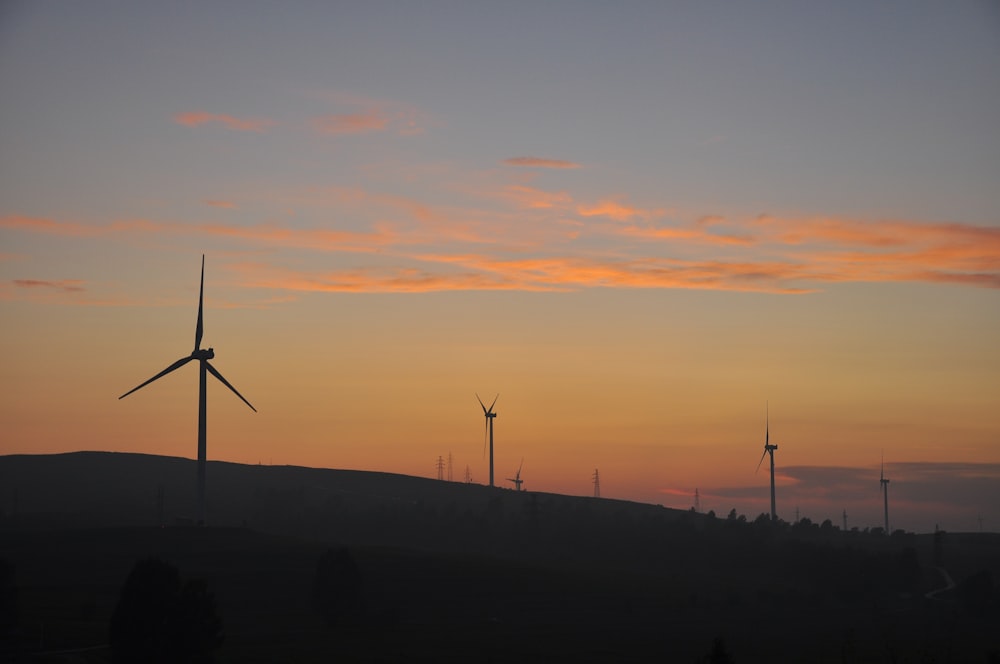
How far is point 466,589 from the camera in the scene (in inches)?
7269

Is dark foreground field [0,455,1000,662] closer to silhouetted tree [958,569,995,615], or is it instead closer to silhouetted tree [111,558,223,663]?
silhouetted tree [958,569,995,615]

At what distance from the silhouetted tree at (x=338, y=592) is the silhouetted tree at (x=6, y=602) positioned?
4516 centimetres

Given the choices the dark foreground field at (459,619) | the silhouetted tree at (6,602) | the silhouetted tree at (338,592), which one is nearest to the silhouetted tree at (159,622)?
the dark foreground field at (459,619)

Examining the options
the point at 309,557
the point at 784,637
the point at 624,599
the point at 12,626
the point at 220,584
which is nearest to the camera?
the point at 12,626

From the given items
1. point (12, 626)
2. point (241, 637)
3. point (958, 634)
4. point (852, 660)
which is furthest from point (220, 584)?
point (958, 634)

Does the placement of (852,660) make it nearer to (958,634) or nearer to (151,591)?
(958,634)

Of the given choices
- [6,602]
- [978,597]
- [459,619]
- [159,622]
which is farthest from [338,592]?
[978,597]

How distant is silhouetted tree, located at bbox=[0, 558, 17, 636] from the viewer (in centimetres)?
11669

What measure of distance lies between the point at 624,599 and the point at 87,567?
8395 centimetres

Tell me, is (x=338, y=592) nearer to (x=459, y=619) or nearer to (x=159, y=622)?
(x=459, y=619)

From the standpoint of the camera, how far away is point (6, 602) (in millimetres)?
116938

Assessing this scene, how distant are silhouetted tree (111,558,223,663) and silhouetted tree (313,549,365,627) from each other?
4420 centimetres

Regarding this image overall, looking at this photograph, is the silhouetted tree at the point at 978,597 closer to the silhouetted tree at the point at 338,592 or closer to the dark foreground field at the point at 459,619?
the dark foreground field at the point at 459,619

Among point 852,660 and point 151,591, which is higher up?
point 151,591
